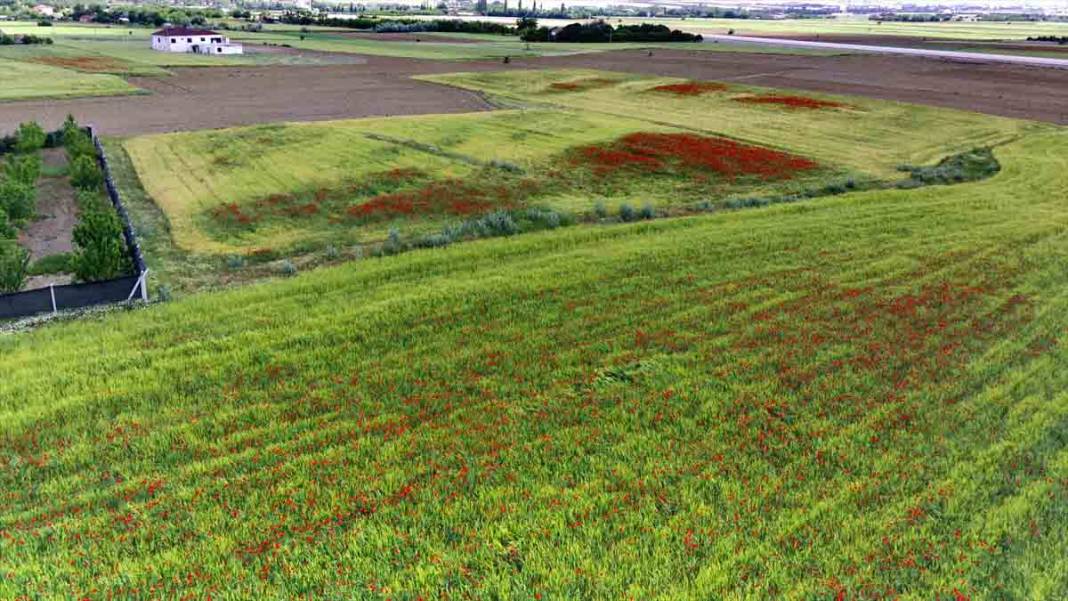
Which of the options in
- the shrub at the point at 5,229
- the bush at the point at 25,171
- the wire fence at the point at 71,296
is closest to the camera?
the wire fence at the point at 71,296

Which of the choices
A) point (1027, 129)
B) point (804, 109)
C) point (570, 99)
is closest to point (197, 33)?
point (570, 99)

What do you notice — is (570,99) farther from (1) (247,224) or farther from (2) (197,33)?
(2) (197,33)

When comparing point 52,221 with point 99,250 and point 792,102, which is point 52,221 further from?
point 792,102

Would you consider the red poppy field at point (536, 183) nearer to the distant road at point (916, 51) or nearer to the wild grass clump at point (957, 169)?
the wild grass clump at point (957, 169)

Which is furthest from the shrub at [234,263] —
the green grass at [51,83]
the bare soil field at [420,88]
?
the green grass at [51,83]

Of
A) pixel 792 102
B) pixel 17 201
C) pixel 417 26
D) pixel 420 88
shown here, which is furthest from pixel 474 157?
pixel 417 26
